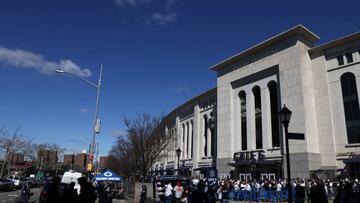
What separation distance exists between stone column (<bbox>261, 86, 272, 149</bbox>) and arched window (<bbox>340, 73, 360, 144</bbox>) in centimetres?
885

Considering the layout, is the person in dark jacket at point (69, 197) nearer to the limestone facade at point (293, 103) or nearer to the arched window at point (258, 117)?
the limestone facade at point (293, 103)

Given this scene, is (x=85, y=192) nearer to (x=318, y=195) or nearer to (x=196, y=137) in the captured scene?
(x=318, y=195)

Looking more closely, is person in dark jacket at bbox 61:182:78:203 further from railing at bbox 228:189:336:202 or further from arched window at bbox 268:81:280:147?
arched window at bbox 268:81:280:147

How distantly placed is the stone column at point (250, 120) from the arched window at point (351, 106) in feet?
38.6

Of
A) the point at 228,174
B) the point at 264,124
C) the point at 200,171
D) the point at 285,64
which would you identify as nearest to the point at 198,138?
the point at 200,171

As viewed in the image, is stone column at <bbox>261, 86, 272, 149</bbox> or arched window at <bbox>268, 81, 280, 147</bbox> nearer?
arched window at <bbox>268, 81, 280, 147</bbox>

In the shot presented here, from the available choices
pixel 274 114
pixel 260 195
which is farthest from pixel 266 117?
pixel 260 195

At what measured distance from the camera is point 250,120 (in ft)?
146

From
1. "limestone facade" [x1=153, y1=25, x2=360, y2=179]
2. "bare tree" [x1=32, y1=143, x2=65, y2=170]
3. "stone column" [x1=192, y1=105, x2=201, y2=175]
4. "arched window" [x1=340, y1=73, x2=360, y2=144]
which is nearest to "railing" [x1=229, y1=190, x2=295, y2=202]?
"limestone facade" [x1=153, y1=25, x2=360, y2=179]

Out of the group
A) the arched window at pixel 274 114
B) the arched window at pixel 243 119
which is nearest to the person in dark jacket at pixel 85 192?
the arched window at pixel 274 114

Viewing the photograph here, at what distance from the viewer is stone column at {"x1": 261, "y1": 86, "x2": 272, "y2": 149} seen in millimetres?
40700

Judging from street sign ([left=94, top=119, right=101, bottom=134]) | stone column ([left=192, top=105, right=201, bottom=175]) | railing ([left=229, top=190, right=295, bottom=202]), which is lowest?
railing ([left=229, top=190, right=295, bottom=202])

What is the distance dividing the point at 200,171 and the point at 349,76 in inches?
1062

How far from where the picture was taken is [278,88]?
1603 inches
